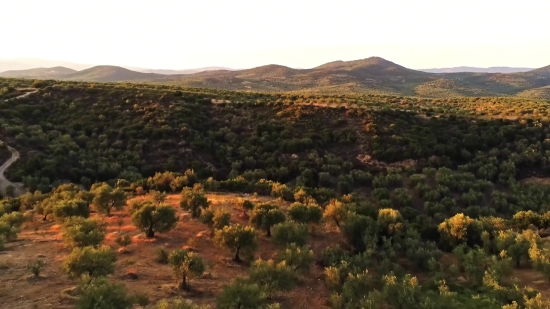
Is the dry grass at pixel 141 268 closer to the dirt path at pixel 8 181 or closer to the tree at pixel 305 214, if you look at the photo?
the tree at pixel 305 214

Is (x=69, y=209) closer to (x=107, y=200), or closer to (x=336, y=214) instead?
(x=107, y=200)

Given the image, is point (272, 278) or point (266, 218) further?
point (266, 218)

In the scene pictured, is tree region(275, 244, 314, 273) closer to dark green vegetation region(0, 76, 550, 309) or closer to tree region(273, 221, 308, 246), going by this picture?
dark green vegetation region(0, 76, 550, 309)

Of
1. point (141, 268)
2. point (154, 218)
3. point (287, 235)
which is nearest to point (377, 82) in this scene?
point (287, 235)

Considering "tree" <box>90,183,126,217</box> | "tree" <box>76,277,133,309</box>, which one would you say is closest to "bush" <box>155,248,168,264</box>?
"tree" <box>76,277,133,309</box>

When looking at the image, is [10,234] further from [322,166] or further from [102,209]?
[322,166]
